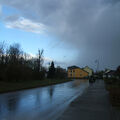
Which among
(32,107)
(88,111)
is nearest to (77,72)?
(32,107)

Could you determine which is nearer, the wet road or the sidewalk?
the sidewalk

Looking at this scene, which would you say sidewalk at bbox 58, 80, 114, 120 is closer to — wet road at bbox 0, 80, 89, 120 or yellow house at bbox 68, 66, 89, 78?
wet road at bbox 0, 80, 89, 120

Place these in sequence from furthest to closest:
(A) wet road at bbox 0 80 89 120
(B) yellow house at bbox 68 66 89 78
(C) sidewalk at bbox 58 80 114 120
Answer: (B) yellow house at bbox 68 66 89 78, (A) wet road at bbox 0 80 89 120, (C) sidewalk at bbox 58 80 114 120

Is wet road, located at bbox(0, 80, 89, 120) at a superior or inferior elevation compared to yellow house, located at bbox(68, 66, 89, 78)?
inferior

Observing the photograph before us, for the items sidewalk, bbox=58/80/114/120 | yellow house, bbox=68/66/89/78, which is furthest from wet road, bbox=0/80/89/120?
yellow house, bbox=68/66/89/78

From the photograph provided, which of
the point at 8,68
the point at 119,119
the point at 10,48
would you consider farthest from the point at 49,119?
the point at 10,48

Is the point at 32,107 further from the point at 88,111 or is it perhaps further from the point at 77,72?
the point at 77,72

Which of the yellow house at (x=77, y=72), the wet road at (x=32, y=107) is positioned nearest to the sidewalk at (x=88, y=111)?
the wet road at (x=32, y=107)

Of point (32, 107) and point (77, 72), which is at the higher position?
point (77, 72)

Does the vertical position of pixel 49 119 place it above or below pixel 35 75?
below

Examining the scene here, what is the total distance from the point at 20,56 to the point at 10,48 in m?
6.69

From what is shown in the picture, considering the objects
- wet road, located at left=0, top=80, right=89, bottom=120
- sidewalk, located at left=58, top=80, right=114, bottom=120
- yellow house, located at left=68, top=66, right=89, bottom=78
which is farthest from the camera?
yellow house, located at left=68, top=66, right=89, bottom=78

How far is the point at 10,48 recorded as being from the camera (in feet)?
221

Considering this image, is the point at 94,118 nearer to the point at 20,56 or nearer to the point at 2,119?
the point at 2,119
